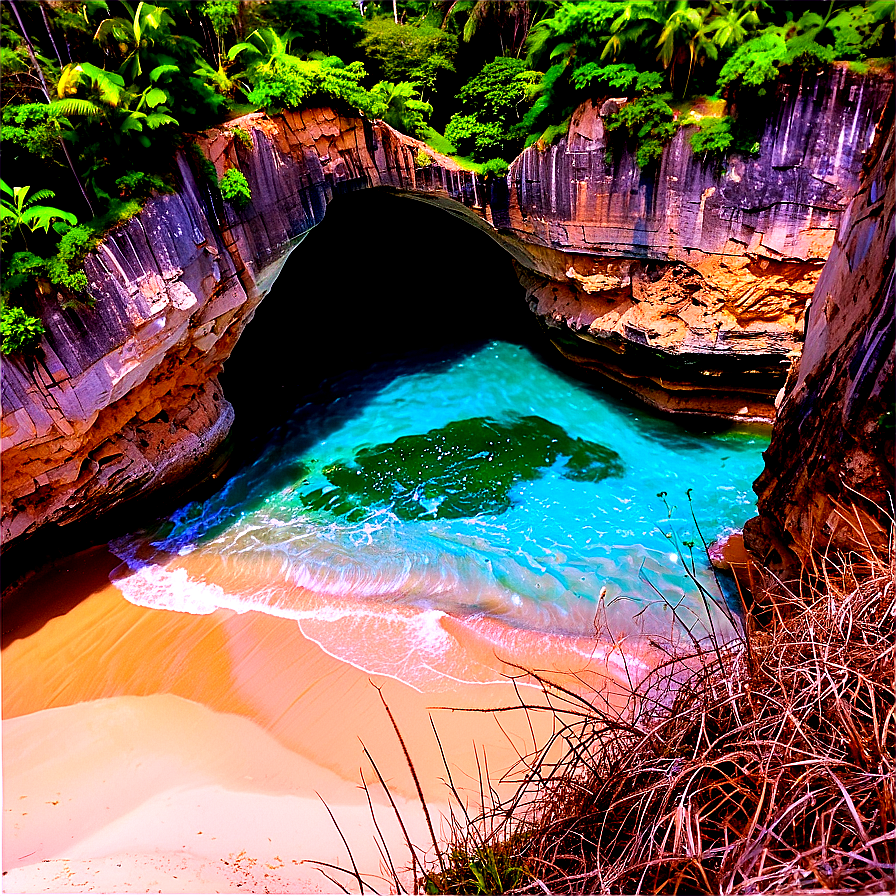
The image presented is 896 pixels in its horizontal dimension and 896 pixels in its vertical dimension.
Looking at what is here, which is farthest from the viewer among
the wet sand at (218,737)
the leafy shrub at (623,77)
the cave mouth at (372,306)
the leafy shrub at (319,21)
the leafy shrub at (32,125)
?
the cave mouth at (372,306)

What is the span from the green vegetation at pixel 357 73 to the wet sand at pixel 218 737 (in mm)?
4984

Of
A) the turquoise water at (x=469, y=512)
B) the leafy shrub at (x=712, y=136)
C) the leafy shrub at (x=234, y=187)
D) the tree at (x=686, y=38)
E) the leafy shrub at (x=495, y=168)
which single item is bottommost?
the turquoise water at (x=469, y=512)

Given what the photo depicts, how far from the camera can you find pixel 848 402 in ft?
16.8

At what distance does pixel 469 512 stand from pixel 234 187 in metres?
6.86

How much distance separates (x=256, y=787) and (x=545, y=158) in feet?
38.1

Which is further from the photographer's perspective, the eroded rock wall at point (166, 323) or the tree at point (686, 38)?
the tree at point (686, 38)

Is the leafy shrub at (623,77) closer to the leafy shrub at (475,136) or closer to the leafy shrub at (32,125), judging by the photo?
the leafy shrub at (475,136)

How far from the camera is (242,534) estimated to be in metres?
9.90

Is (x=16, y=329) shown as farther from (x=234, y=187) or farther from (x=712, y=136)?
(x=712, y=136)

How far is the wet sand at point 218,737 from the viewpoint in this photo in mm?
4965

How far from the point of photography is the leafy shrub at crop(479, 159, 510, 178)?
1177 cm

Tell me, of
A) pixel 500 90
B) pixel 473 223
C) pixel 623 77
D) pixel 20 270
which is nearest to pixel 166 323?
pixel 20 270

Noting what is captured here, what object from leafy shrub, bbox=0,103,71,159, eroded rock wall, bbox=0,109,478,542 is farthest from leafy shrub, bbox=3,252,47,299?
leafy shrub, bbox=0,103,71,159

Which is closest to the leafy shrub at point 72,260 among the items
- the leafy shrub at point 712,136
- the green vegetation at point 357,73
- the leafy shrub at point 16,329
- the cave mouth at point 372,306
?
the green vegetation at point 357,73
